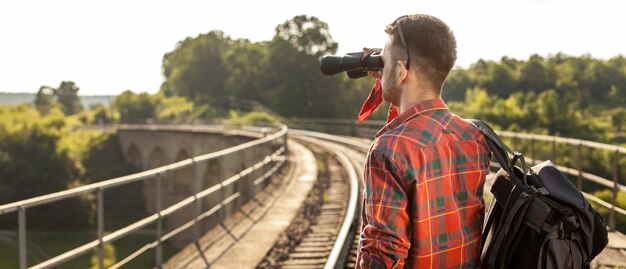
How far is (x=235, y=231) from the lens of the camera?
8.30 meters

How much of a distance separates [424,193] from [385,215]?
0.48ft

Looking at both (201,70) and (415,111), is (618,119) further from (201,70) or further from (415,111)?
(201,70)

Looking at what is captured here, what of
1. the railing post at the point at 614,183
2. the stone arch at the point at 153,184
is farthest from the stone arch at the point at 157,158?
the railing post at the point at 614,183

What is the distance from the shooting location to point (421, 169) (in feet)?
5.68

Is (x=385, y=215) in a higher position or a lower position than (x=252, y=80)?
lower

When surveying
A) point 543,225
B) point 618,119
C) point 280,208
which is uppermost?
point 543,225

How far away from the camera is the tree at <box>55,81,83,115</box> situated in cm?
11050

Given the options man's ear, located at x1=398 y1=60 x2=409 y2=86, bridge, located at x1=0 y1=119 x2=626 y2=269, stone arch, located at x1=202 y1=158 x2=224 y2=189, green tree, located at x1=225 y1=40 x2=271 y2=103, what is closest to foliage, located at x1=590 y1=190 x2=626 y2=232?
bridge, located at x1=0 y1=119 x2=626 y2=269

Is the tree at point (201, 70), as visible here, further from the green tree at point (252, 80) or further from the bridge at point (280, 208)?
the bridge at point (280, 208)

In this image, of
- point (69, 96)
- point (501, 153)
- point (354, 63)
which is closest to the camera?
point (501, 153)

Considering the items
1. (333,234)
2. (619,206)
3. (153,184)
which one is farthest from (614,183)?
(153,184)

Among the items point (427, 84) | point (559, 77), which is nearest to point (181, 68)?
point (559, 77)

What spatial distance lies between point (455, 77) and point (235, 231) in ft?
181

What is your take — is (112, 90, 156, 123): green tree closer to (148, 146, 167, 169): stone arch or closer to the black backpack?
(148, 146, 167, 169): stone arch
